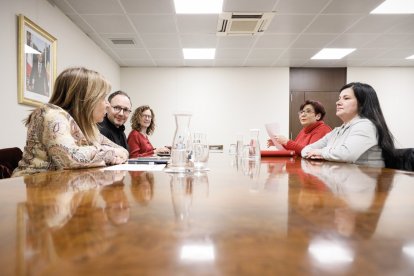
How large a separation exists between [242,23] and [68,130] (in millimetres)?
3305

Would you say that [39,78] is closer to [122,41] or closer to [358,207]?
[122,41]

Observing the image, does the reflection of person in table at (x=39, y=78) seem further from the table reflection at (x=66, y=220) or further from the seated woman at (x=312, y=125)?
the table reflection at (x=66, y=220)

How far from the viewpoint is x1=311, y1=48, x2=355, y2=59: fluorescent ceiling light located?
545 cm

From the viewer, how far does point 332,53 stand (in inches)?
225

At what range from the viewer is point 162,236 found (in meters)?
0.36

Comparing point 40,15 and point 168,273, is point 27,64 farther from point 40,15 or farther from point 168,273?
point 168,273

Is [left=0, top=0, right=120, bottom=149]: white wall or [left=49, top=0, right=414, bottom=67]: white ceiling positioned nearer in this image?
[left=0, top=0, right=120, bottom=149]: white wall

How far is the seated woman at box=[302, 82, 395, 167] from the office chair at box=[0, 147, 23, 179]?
1801 mm

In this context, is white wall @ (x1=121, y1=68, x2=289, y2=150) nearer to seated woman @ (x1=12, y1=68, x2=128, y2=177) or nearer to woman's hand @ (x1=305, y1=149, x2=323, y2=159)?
woman's hand @ (x1=305, y1=149, x2=323, y2=159)

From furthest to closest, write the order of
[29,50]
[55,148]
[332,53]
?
[332,53], [29,50], [55,148]

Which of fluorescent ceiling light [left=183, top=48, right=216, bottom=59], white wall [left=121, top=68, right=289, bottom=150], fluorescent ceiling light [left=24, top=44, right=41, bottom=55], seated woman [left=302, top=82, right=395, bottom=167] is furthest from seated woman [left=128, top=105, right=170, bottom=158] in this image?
white wall [left=121, top=68, right=289, bottom=150]

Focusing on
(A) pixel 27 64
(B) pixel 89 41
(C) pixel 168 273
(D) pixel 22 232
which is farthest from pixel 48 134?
(B) pixel 89 41

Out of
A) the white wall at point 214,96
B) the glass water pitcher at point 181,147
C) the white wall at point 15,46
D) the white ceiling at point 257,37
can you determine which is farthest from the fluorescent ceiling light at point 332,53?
the glass water pitcher at point 181,147

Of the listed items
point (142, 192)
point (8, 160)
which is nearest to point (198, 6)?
point (8, 160)
